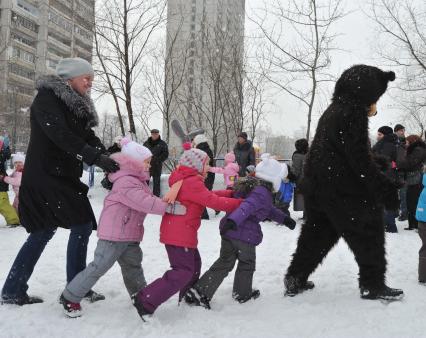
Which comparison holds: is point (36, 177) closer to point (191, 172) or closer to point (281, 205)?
point (191, 172)

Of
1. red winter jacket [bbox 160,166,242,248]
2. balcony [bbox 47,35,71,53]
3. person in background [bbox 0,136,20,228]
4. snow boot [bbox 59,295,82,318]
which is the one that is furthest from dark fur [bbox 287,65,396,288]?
balcony [bbox 47,35,71,53]

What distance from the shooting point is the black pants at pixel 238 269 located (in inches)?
155

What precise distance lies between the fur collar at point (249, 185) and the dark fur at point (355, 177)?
0.39m

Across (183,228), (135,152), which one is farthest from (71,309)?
(135,152)

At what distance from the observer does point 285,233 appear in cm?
802

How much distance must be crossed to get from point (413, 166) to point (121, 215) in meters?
5.48

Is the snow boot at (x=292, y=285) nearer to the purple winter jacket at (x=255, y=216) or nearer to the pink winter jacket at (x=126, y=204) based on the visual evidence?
the purple winter jacket at (x=255, y=216)

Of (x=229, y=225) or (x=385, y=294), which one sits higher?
(x=229, y=225)

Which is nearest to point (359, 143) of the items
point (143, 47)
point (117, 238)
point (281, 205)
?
point (117, 238)

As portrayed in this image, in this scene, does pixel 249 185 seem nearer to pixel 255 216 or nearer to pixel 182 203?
pixel 255 216

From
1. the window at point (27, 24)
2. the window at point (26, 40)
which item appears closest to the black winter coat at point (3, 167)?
the window at point (27, 24)

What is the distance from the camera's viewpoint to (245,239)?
3943mm

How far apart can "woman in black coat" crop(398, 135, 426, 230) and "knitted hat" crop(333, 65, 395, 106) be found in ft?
11.8

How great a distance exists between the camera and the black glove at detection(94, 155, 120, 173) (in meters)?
3.47
